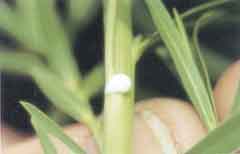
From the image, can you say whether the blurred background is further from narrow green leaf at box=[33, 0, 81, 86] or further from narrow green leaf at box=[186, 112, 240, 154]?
→ narrow green leaf at box=[186, 112, 240, 154]

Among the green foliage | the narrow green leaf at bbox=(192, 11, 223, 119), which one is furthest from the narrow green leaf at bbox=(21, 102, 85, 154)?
the narrow green leaf at bbox=(192, 11, 223, 119)

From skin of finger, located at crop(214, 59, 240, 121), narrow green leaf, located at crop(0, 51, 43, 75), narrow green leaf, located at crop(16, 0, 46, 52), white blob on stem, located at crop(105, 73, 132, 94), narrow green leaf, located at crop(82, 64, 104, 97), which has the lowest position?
skin of finger, located at crop(214, 59, 240, 121)

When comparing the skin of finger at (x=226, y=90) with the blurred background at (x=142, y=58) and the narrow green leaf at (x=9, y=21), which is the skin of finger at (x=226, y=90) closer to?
the blurred background at (x=142, y=58)

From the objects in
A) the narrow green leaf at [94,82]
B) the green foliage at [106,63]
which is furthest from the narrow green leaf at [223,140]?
the narrow green leaf at [94,82]

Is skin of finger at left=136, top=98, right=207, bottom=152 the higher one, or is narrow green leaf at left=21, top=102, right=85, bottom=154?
narrow green leaf at left=21, top=102, right=85, bottom=154

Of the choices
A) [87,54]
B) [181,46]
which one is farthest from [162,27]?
[87,54]

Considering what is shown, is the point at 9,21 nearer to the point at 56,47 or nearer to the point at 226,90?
the point at 56,47

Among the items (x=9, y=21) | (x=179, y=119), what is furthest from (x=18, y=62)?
(x=179, y=119)

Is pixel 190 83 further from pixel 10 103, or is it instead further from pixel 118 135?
pixel 10 103
